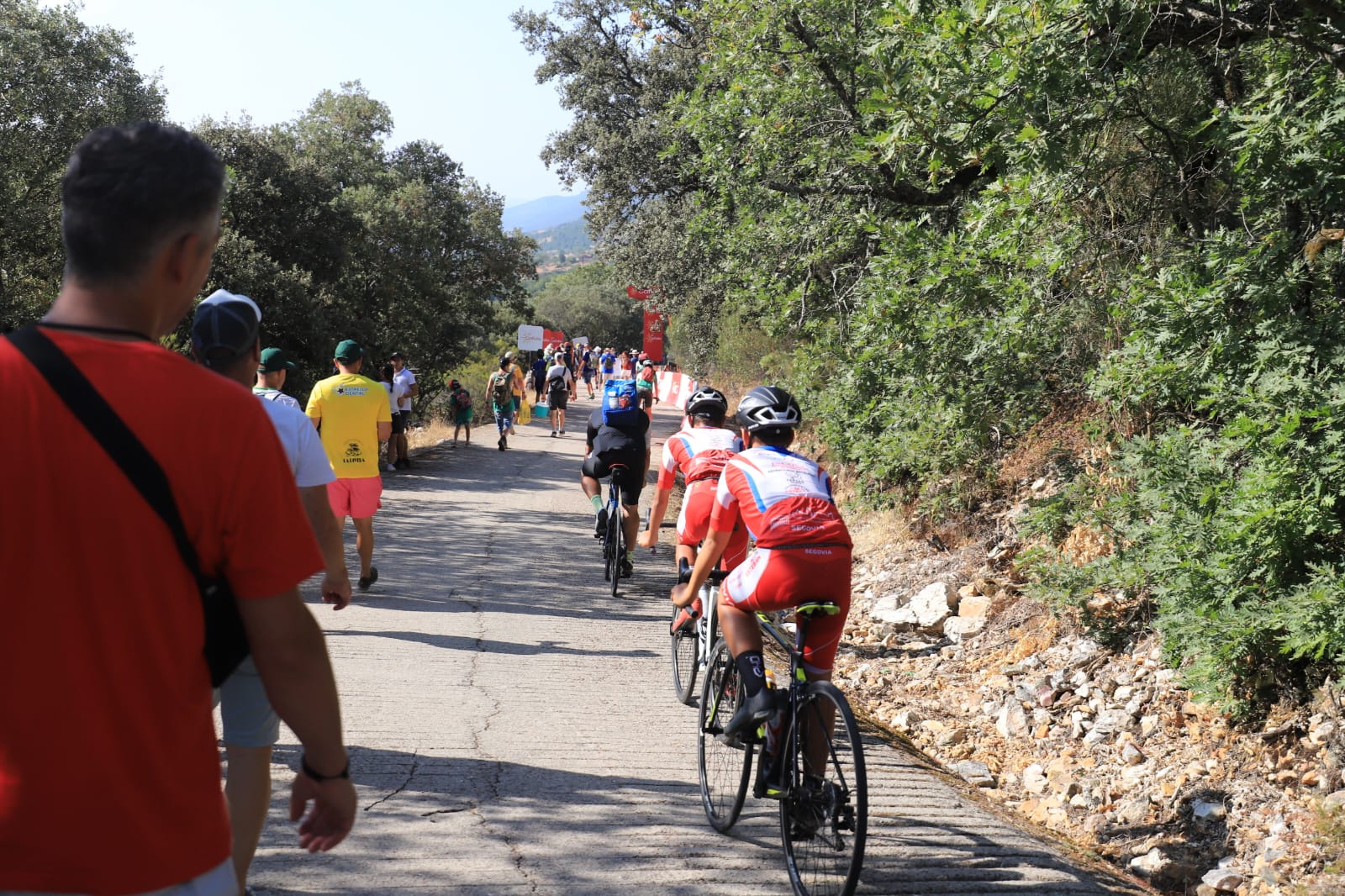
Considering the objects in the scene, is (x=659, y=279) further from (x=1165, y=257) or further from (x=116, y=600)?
(x=116, y=600)

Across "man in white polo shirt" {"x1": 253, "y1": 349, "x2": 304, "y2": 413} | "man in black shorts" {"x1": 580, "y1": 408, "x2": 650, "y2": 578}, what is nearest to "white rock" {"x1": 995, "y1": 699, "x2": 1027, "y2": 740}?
"man in black shorts" {"x1": 580, "y1": 408, "x2": 650, "y2": 578}


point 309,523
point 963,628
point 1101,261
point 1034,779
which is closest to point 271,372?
point 309,523

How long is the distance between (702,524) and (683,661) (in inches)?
46.3

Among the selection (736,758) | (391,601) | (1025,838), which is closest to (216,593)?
(736,758)

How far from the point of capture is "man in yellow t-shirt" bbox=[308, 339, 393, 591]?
8664 mm

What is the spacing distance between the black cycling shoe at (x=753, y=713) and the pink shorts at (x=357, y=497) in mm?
4968

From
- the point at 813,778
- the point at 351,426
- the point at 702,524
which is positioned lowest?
the point at 813,778

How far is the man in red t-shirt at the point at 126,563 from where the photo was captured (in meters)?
1.77

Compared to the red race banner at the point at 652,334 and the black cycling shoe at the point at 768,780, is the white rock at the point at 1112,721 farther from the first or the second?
the red race banner at the point at 652,334

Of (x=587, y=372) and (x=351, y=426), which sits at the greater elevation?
(x=587, y=372)

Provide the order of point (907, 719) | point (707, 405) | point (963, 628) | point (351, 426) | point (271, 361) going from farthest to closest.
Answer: point (963, 628) → point (351, 426) → point (907, 719) → point (707, 405) → point (271, 361)

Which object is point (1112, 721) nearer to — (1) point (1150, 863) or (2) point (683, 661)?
(1) point (1150, 863)

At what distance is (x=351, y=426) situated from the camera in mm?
8711

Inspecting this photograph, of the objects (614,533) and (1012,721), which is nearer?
(1012,721)
